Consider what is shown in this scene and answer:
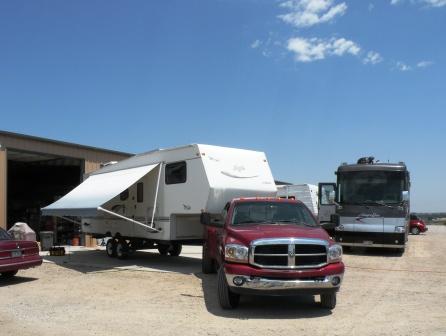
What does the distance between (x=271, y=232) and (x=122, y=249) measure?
9.61 metres

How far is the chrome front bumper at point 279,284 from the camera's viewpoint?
26.2 feet

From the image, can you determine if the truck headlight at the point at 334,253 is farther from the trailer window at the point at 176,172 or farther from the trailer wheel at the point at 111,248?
the trailer wheel at the point at 111,248

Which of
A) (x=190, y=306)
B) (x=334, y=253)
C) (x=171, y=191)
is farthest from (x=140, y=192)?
(x=334, y=253)

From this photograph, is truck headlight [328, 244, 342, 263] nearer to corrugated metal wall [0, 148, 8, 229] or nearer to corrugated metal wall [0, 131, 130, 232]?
corrugated metal wall [0, 131, 130, 232]

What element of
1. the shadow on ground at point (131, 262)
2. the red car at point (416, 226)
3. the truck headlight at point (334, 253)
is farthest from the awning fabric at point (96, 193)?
the red car at point (416, 226)

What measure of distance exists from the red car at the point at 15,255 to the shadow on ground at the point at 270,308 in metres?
4.55

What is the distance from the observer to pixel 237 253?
27.2 ft

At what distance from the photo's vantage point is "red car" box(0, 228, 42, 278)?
11492 millimetres

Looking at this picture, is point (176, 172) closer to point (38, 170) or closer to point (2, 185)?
point (2, 185)

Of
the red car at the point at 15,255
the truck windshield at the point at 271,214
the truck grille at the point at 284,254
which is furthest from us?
the red car at the point at 15,255

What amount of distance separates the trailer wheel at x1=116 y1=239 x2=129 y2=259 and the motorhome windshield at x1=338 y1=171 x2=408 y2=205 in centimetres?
766

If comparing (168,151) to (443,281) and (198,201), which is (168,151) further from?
(443,281)

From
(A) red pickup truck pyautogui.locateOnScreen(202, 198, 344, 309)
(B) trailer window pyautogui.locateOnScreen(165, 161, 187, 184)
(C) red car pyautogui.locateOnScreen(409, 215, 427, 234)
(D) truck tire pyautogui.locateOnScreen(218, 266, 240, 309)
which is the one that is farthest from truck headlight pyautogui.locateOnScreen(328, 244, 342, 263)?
(C) red car pyautogui.locateOnScreen(409, 215, 427, 234)

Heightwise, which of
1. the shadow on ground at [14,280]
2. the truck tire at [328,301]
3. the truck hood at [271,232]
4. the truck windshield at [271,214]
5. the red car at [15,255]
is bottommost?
the shadow on ground at [14,280]
